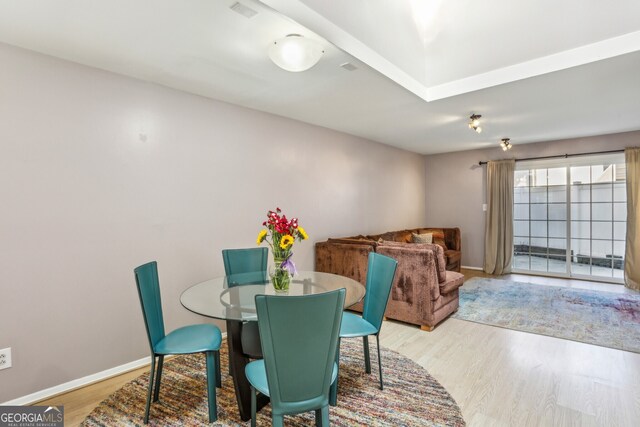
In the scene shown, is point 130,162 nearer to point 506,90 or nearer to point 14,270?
point 14,270

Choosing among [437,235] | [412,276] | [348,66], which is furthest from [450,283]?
[437,235]

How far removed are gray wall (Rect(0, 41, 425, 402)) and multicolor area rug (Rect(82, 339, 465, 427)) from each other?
501 mm

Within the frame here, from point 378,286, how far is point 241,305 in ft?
3.35

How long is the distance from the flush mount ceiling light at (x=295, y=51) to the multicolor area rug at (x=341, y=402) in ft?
7.50

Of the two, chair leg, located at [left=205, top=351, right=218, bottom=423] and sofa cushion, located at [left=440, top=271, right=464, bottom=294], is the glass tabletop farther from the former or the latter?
sofa cushion, located at [left=440, top=271, right=464, bottom=294]

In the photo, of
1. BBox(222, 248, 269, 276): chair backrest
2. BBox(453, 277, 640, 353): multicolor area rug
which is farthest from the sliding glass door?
BBox(222, 248, 269, 276): chair backrest

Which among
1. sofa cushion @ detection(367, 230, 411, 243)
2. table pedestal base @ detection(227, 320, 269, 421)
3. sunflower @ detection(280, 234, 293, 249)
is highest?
sunflower @ detection(280, 234, 293, 249)

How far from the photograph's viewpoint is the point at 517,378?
8.21ft

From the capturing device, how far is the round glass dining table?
6.18 feet

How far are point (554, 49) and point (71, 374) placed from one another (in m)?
4.46

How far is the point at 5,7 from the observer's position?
1.77m

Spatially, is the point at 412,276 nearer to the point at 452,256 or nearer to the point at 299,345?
the point at 299,345

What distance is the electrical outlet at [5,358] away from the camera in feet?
7.02

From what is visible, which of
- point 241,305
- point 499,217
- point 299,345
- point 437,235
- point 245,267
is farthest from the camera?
point 437,235
